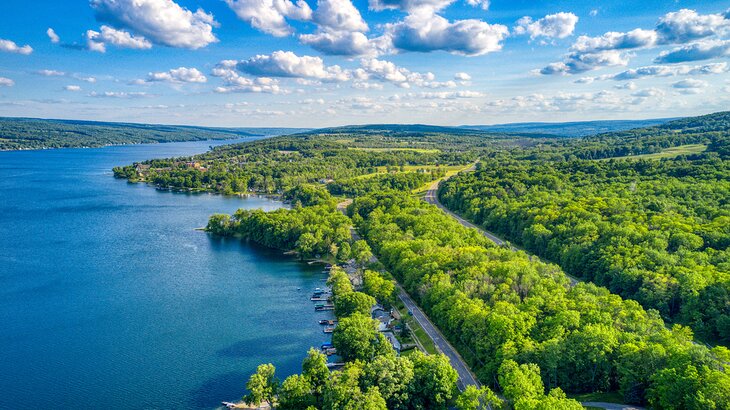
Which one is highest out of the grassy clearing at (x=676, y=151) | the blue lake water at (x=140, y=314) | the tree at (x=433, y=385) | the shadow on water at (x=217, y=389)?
the grassy clearing at (x=676, y=151)

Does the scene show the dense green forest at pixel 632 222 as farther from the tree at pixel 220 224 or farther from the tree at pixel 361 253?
the tree at pixel 220 224

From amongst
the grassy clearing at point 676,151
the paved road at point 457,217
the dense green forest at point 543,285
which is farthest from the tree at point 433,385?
the grassy clearing at point 676,151

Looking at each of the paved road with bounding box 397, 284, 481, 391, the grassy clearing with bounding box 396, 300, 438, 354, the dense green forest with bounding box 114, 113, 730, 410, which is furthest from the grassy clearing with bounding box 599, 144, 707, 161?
the grassy clearing with bounding box 396, 300, 438, 354

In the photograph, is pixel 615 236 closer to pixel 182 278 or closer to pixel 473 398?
pixel 473 398

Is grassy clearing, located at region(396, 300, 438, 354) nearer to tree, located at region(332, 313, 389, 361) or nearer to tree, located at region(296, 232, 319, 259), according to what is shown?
tree, located at region(332, 313, 389, 361)

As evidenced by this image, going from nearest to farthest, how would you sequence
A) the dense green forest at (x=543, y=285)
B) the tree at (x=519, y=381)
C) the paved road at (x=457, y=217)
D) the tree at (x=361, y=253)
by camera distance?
the tree at (x=519, y=381)
the dense green forest at (x=543, y=285)
the tree at (x=361, y=253)
the paved road at (x=457, y=217)

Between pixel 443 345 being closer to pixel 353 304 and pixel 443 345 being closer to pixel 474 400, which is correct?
pixel 353 304

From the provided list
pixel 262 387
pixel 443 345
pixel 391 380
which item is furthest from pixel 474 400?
pixel 262 387
